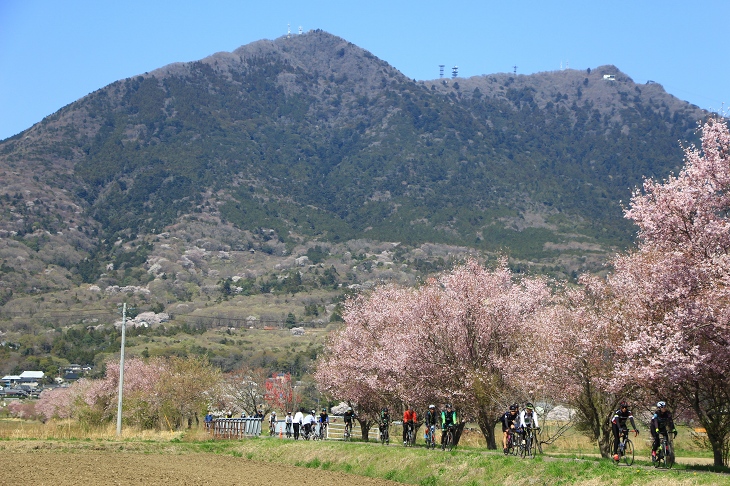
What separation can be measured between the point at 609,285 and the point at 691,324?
10.8 metres

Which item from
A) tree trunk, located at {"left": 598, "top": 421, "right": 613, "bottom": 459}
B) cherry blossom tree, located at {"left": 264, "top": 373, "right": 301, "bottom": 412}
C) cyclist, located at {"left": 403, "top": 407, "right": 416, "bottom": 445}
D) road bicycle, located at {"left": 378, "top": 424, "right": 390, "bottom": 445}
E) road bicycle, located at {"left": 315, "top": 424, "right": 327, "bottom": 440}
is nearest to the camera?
tree trunk, located at {"left": 598, "top": 421, "right": 613, "bottom": 459}

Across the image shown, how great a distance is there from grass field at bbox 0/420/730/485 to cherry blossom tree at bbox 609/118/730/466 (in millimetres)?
2715

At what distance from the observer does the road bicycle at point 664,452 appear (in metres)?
27.6

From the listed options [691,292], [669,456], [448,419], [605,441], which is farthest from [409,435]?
[691,292]

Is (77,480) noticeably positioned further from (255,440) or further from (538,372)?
(255,440)

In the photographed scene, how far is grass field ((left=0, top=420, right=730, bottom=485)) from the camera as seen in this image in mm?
25641

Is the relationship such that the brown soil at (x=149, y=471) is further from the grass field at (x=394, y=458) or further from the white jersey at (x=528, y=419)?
the white jersey at (x=528, y=419)

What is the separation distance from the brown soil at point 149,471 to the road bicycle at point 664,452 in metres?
10.1

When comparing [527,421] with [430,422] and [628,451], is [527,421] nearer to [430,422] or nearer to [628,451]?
[628,451]

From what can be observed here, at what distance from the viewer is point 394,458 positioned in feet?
120

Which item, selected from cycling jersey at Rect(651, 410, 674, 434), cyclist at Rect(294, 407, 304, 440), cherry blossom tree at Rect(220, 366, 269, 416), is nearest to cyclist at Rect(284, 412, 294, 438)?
cyclist at Rect(294, 407, 304, 440)

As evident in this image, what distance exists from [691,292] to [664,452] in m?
5.29

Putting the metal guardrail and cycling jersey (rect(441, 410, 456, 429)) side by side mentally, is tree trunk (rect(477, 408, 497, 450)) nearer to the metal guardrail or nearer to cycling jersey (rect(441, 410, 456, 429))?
cycling jersey (rect(441, 410, 456, 429))

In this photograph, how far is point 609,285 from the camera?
38.1 m
